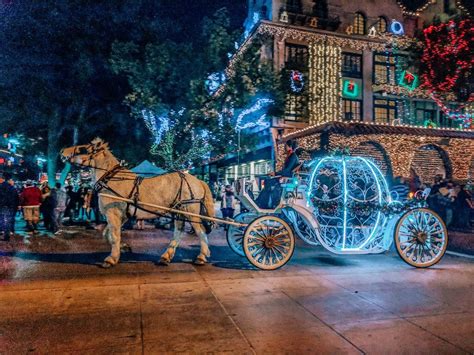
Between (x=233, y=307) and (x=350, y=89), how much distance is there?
22.5m

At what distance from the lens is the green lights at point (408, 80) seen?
82.8 feet

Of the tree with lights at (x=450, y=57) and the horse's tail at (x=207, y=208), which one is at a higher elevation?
the tree with lights at (x=450, y=57)

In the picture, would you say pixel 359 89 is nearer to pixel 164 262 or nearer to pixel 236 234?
pixel 236 234

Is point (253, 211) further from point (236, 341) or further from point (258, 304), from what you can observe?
point (236, 341)

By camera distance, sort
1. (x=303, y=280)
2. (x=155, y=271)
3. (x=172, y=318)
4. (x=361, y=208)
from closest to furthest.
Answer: (x=172, y=318) < (x=303, y=280) < (x=155, y=271) < (x=361, y=208)

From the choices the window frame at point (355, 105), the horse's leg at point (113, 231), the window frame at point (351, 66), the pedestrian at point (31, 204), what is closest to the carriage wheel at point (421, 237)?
the horse's leg at point (113, 231)

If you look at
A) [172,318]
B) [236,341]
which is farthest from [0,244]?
[236,341]

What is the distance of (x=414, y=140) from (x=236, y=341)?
19.6m

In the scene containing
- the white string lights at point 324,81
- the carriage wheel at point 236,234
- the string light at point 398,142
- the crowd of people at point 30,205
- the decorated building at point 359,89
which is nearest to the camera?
the carriage wheel at point 236,234

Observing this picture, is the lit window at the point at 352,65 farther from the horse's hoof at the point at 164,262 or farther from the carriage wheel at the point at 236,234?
the horse's hoof at the point at 164,262

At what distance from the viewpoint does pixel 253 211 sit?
24.2ft

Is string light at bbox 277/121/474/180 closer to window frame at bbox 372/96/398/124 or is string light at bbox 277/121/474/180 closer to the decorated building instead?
the decorated building

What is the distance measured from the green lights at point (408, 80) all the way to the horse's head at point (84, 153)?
2409 cm

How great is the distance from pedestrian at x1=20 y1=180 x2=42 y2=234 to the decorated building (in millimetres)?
10738
